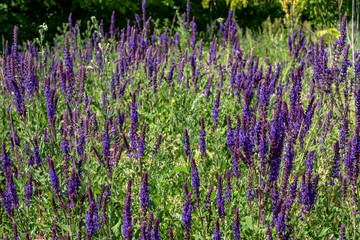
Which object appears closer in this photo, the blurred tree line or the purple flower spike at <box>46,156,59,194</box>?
the purple flower spike at <box>46,156,59,194</box>

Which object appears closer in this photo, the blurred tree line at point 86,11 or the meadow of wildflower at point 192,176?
the meadow of wildflower at point 192,176

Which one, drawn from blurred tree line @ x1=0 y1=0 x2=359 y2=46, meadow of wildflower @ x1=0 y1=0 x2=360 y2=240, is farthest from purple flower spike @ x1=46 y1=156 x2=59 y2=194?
blurred tree line @ x1=0 y1=0 x2=359 y2=46

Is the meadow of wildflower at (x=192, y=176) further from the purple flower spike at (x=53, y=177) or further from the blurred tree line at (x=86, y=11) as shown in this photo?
the blurred tree line at (x=86, y=11)

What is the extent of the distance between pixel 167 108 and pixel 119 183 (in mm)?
1634

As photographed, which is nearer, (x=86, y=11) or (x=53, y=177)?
(x=53, y=177)

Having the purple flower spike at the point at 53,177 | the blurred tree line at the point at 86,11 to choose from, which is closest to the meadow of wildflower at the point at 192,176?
the purple flower spike at the point at 53,177

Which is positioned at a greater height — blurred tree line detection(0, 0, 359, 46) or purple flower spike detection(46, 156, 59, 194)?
blurred tree line detection(0, 0, 359, 46)

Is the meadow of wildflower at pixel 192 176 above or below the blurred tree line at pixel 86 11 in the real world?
below

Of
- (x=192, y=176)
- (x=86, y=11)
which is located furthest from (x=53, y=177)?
(x=86, y=11)

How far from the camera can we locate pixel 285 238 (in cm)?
190

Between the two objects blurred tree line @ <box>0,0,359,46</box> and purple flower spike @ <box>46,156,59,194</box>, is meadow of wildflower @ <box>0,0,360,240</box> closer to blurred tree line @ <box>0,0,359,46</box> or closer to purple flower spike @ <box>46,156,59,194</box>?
purple flower spike @ <box>46,156,59,194</box>

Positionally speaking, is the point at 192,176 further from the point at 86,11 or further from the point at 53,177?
the point at 86,11

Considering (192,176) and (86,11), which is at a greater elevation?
(86,11)

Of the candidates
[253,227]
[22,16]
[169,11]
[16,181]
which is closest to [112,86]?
[16,181]
